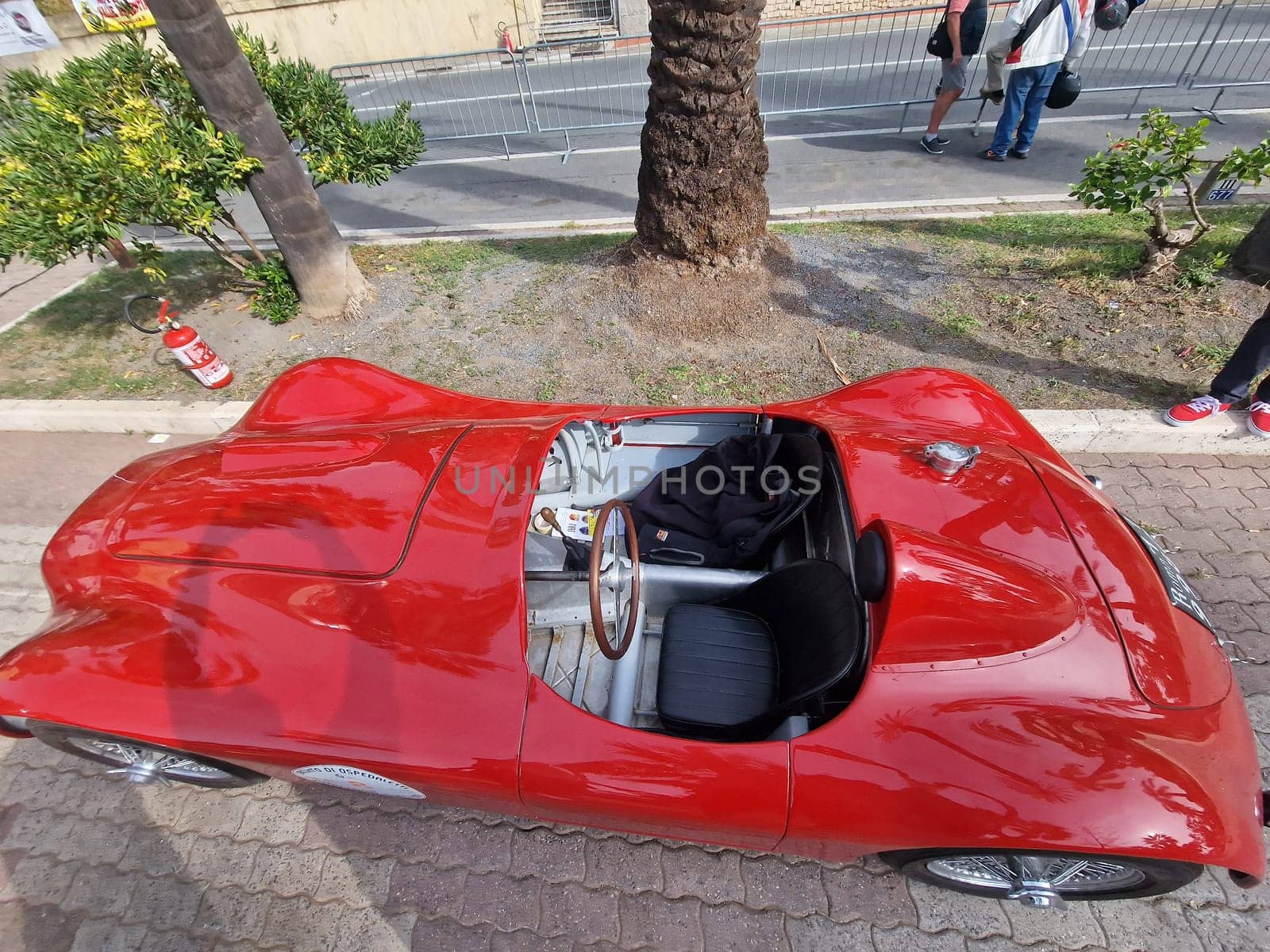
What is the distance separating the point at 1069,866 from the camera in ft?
6.23

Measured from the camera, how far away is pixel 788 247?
5.14 meters

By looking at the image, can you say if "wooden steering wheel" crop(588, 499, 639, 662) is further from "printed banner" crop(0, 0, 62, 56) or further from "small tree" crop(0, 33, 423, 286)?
"printed banner" crop(0, 0, 62, 56)

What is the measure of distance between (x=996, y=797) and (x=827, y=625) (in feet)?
2.06

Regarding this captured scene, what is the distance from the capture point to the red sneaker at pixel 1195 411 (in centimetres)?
344

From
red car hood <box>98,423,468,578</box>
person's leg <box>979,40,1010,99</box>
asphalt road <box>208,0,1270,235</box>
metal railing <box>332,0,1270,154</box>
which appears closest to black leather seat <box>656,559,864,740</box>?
red car hood <box>98,423,468,578</box>

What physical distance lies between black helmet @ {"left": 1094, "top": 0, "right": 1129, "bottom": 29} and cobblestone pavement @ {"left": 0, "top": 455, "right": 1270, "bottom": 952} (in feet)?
20.7

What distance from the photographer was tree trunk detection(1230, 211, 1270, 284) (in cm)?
403

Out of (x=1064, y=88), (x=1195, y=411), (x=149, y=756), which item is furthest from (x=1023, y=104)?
(x=149, y=756)

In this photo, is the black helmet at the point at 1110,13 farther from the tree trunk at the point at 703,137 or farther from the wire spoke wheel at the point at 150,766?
the wire spoke wheel at the point at 150,766

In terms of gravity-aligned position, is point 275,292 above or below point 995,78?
below

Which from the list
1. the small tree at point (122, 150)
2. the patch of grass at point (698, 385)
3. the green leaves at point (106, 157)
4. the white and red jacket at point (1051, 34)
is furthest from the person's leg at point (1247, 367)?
the green leaves at point (106, 157)

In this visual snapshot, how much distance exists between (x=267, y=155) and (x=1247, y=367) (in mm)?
6592

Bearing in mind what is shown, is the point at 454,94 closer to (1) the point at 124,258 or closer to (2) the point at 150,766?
(1) the point at 124,258

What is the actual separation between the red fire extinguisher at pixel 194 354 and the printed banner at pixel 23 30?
17185mm
